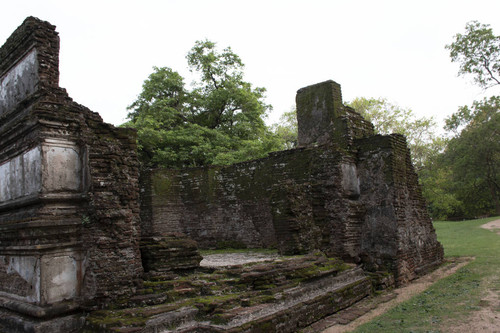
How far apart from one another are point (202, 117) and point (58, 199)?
16.1 m

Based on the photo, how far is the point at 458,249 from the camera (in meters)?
13.5

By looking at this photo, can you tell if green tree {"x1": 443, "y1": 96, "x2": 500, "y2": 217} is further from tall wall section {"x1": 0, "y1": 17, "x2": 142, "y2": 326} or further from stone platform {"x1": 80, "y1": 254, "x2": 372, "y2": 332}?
tall wall section {"x1": 0, "y1": 17, "x2": 142, "y2": 326}

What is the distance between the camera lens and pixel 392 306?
23.7 ft

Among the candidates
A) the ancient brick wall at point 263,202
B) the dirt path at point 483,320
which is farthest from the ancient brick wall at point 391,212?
the dirt path at point 483,320

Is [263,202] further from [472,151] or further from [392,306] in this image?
[472,151]

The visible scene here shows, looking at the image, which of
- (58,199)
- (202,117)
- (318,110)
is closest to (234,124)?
(202,117)

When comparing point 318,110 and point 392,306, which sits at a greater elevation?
point 318,110

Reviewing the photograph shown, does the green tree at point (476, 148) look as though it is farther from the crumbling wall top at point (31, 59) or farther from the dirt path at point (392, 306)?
the crumbling wall top at point (31, 59)

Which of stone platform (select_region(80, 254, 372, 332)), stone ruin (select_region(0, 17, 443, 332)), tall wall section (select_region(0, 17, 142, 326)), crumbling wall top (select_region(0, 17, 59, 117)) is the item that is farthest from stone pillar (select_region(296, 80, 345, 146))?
Answer: crumbling wall top (select_region(0, 17, 59, 117))

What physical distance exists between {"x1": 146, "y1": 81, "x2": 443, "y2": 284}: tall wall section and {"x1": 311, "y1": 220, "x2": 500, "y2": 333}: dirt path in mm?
915

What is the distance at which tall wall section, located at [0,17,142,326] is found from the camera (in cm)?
529

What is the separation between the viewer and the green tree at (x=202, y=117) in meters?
17.9

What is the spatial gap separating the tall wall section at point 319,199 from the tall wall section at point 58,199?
3.70 metres

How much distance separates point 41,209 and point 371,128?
29.8 ft
